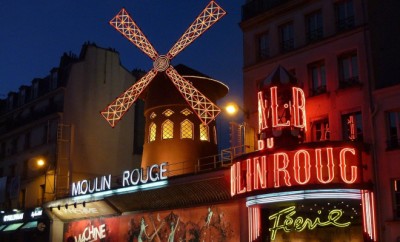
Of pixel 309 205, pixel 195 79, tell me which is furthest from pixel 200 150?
pixel 309 205

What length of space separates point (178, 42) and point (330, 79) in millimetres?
7652

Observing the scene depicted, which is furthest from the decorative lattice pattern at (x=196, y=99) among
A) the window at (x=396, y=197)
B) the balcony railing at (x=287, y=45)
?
the window at (x=396, y=197)

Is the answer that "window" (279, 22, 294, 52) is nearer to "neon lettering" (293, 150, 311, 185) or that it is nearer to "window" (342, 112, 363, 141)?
"window" (342, 112, 363, 141)

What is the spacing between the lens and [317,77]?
14.8 metres

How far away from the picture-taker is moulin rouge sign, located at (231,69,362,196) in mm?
12586

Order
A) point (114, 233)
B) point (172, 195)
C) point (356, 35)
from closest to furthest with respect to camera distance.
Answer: point (356, 35)
point (172, 195)
point (114, 233)

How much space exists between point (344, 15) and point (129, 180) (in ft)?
29.0

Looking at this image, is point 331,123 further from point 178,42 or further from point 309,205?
point 178,42

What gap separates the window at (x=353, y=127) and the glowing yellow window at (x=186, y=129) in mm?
7933

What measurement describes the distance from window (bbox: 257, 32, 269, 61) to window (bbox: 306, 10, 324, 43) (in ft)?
4.92

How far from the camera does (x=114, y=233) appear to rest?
2036 cm

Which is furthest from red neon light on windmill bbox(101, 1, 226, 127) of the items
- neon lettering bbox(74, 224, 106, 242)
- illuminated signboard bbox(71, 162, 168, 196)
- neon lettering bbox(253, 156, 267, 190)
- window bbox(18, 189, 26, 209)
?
window bbox(18, 189, 26, 209)

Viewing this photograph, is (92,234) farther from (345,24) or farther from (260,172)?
(345,24)

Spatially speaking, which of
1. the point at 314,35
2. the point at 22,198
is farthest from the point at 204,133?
the point at 22,198
